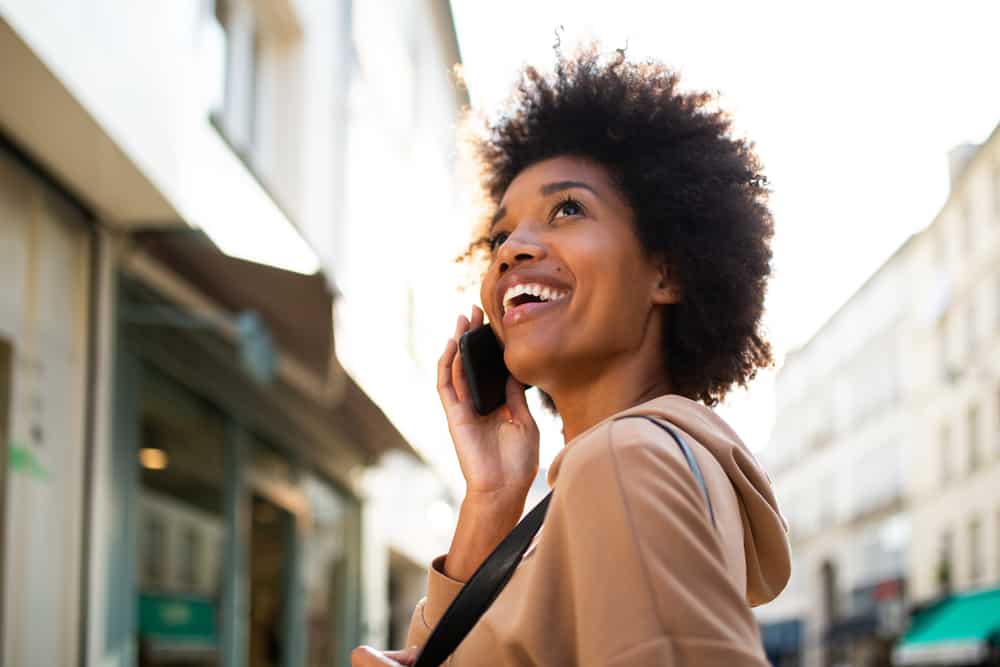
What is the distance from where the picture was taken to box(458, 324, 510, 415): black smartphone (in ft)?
7.43

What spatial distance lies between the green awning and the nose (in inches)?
1048

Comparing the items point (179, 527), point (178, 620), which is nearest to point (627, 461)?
point (178, 620)

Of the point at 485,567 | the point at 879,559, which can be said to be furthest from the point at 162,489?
the point at 879,559

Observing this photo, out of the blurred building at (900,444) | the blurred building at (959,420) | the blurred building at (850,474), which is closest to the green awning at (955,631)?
the blurred building at (959,420)

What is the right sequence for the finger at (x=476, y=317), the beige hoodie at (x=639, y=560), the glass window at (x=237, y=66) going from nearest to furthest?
the beige hoodie at (x=639, y=560) → the finger at (x=476, y=317) → the glass window at (x=237, y=66)

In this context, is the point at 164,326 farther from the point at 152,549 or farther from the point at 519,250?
the point at 519,250

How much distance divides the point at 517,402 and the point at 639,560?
903 mm

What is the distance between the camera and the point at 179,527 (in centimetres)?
817

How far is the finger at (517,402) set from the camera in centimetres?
224

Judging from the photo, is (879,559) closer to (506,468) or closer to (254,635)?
(254,635)

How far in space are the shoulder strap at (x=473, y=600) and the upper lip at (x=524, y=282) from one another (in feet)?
1.30

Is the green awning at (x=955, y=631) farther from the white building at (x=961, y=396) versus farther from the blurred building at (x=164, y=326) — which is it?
the blurred building at (x=164, y=326)

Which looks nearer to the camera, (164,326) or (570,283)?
(570,283)

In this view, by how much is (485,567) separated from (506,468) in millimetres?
474
